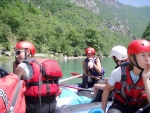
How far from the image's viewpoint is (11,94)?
205 centimetres

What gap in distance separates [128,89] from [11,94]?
4.33 ft

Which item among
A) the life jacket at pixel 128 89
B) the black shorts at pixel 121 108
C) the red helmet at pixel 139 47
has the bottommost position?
the black shorts at pixel 121 108

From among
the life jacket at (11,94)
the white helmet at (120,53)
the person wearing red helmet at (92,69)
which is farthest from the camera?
the person wearing red helmet at (92,69)

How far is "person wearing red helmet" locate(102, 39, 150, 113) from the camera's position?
2623 mm

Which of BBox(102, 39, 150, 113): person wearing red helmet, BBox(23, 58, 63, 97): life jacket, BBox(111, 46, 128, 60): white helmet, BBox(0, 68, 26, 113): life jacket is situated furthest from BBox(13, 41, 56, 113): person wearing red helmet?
BBox(111, 46, 128, 60): white helmet

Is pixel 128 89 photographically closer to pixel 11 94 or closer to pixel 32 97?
pixel 32 97

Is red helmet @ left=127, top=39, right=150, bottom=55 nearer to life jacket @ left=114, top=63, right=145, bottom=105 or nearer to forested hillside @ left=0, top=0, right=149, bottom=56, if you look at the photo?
life jacket @ left=114, top=63, right=145, bottom=105

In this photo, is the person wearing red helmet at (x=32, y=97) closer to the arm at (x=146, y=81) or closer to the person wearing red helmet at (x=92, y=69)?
the arm at (x=146, y=81)

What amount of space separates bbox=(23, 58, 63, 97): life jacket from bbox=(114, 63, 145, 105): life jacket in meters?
0.75

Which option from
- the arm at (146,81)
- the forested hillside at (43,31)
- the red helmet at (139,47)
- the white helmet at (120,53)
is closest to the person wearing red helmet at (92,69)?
the white helmet at (120,53)

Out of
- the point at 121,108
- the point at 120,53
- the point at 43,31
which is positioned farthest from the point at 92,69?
the point at 43,31

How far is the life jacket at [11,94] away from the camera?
6.36ft

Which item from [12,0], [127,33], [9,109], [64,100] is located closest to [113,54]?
[64,100]

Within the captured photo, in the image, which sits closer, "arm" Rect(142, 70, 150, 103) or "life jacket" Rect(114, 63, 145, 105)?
"arm" Rect(142, 70, 150, 103)
